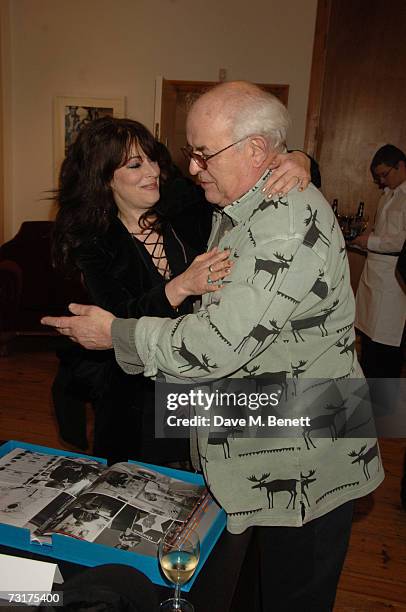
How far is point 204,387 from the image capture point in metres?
1.27

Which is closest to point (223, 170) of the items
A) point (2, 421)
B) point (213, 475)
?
point (213, 475)

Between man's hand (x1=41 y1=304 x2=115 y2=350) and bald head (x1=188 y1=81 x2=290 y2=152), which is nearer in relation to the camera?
bald head (x1=188 y1=81 x2=290 y2=152)

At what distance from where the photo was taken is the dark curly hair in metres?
1.78

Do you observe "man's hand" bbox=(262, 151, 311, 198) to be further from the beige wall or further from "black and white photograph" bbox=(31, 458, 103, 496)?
the beige wall

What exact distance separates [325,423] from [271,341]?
11.2 inches

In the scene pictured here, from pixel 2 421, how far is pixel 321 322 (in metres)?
2.81

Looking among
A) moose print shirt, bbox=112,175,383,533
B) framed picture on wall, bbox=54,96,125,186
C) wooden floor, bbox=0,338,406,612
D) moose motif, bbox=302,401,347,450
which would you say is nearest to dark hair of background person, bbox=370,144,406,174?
wooden floor, bbox=0,338,406,612

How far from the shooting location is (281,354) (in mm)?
1178

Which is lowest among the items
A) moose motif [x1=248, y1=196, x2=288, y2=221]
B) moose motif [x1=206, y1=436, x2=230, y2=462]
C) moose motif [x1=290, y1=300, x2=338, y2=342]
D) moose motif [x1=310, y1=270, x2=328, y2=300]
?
moose motif [x1=206, y1=436, x2=230, y2=462]

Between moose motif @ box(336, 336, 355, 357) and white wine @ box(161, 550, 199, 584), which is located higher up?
moose motif @ box(336, 336, 355, 357)

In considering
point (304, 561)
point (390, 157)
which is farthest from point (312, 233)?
point (390, 157)

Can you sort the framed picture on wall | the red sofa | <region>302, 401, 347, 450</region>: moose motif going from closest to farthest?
<region>302, 401, 347, 450</region>: moose motif → the red sofa → the framed picture on wall

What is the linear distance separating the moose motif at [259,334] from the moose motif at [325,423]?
27 cm

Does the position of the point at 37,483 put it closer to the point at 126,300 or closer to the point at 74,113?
the point at 126,300
